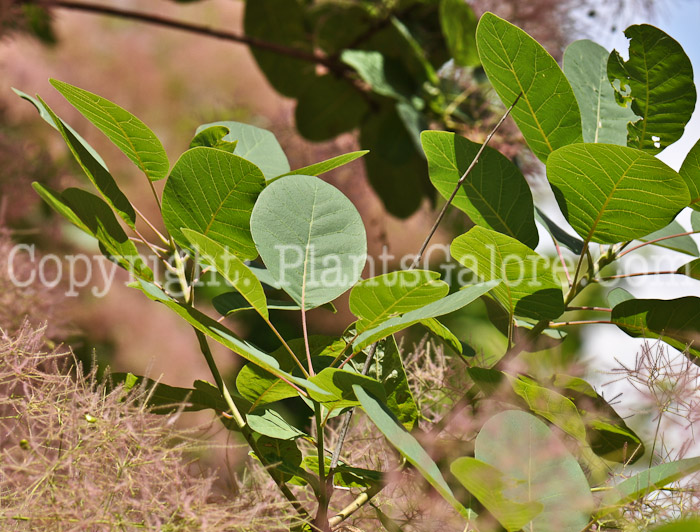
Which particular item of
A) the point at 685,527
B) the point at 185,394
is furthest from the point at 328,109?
the point at 685,527

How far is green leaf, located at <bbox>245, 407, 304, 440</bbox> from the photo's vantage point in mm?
272

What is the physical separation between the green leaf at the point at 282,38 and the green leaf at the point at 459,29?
0.21 m

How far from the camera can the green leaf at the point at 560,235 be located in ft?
1.14

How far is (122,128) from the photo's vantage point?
29 centimetres

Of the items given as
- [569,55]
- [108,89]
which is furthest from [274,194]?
[108,89]

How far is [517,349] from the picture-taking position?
294 millimetres

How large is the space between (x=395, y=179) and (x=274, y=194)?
63cm

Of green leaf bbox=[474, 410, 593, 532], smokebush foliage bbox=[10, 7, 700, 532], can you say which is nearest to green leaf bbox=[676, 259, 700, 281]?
smokebush foliage bbox=[10, 7, 700, 532]

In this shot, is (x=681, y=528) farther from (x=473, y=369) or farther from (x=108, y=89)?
(x=108, y=89)

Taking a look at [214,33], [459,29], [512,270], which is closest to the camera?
[512,270]

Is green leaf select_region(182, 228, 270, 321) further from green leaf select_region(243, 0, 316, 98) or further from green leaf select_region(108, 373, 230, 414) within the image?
green leaf select_region(243, 0, 316, 98)

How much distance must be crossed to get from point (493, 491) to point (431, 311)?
6 centimetres

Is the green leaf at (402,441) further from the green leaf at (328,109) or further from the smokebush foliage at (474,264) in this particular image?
the green leaf at (328,109)

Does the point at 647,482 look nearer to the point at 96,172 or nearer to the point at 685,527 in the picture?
the point at 685,527
